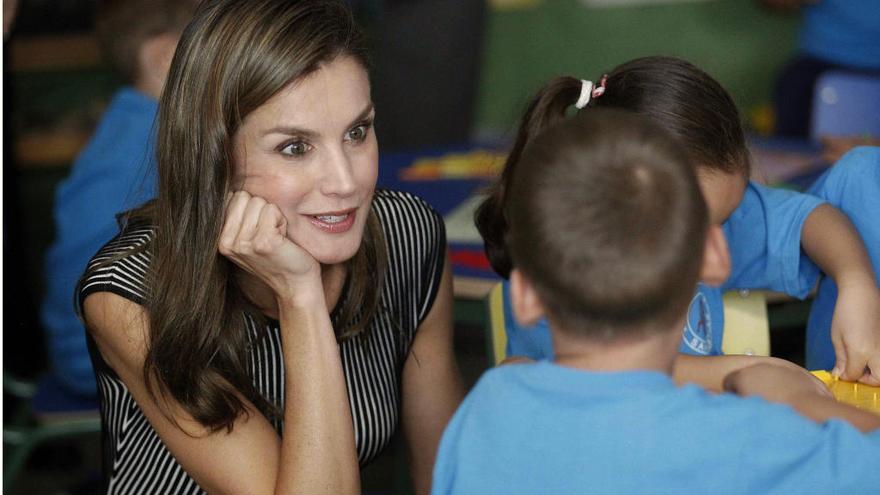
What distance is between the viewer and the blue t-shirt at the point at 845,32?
3977 mm

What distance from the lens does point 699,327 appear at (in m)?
1.82

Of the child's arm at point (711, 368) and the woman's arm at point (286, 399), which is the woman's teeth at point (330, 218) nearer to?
the woman's arm at point (286, 399)

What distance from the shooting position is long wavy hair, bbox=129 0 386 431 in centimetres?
149

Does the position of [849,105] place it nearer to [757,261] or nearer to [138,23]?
[757,261]

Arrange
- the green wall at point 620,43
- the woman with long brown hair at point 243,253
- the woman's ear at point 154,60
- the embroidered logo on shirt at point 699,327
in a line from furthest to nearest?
1. the green wall at point 620,43
2. the woman's ear at point 154,60
3. the embroidered logo on shirt at point 699,327
4. the woman with long brown hair at point 243,253

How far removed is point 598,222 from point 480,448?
0.28 m

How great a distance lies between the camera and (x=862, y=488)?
3.40 ft

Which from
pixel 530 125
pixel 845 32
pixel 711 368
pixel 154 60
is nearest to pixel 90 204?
pixel 154 60

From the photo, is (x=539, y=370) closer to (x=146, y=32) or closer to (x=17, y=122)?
(x=146, y=32)

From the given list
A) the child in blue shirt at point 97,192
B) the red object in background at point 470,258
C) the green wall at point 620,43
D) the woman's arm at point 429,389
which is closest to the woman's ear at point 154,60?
the child in blue shirt at point 97,192

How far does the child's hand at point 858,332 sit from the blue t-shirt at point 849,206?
0.17m

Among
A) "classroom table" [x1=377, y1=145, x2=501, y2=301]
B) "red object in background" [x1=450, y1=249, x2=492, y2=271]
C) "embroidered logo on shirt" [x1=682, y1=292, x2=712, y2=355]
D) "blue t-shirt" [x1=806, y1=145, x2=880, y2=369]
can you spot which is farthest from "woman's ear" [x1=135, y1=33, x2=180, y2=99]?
"blue t-shirt" [x1=806, y1=145, x2=880, y2=369]

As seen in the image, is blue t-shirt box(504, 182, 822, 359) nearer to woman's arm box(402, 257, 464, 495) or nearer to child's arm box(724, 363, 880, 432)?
woman's arm box(402, 257, 464, 495)

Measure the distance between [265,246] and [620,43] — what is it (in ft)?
14.0
